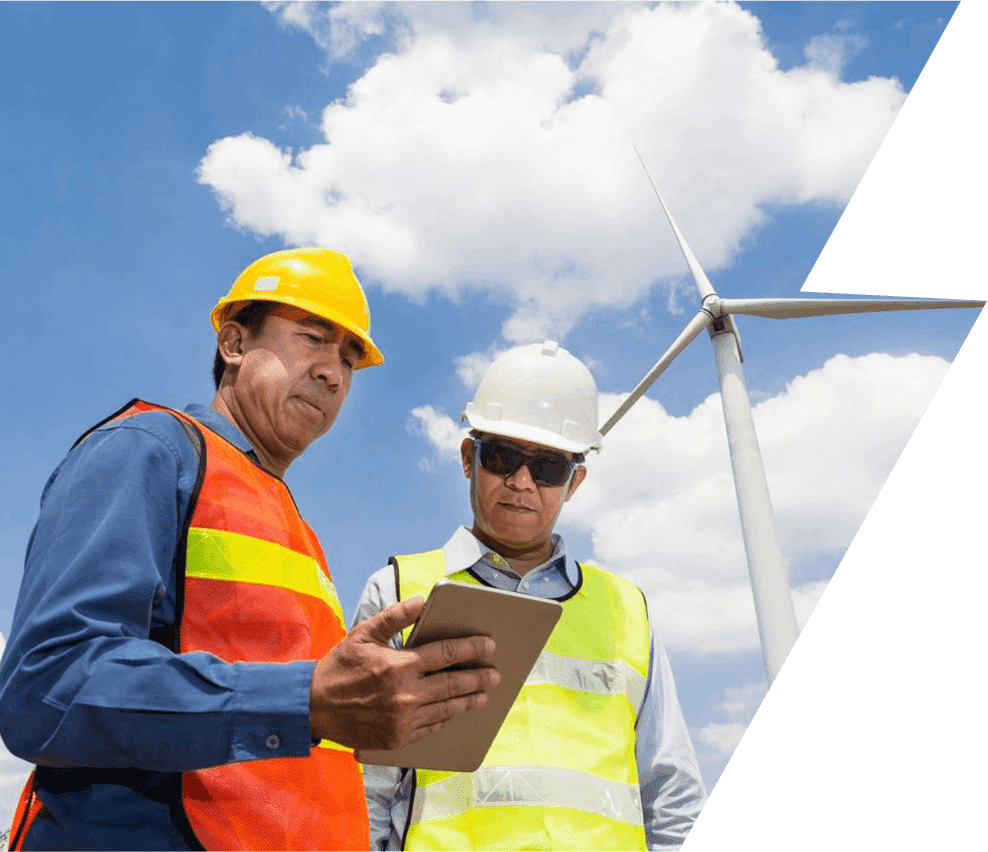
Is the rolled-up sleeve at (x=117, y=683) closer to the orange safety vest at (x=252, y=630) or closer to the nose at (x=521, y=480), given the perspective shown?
the orange safety vest at (x=252, y=630)

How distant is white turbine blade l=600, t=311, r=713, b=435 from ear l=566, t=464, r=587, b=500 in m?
15.9

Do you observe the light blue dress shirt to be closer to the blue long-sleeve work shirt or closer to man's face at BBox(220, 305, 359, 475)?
man's face at BBox(220, 305, 359, 475)

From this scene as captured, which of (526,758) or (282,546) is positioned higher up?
(282,546)

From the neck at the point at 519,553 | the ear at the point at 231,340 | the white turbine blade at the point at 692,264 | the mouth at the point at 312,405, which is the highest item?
the white turbine blade at the point at 692,264

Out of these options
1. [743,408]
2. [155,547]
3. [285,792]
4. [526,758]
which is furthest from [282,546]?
[743,408]

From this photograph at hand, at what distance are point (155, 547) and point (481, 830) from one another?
2.54 meters

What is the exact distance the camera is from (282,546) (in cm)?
430

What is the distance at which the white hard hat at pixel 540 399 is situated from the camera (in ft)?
23.0

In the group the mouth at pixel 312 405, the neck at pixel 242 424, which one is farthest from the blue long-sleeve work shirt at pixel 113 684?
the mouth at pixel 312 405

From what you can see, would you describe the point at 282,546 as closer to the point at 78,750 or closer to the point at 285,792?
the point at 285,792

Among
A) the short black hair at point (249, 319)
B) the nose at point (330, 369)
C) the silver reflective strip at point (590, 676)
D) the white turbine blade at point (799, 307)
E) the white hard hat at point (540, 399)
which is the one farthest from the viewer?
the white turbine blade at point (799, 307)

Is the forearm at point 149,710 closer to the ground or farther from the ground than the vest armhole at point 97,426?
closer to the ground

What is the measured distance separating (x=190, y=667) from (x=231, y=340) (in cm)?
258

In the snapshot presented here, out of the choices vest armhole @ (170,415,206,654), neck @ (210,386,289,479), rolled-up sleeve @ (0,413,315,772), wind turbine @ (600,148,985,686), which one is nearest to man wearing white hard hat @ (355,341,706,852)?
neck @ (210,386,289,479)
